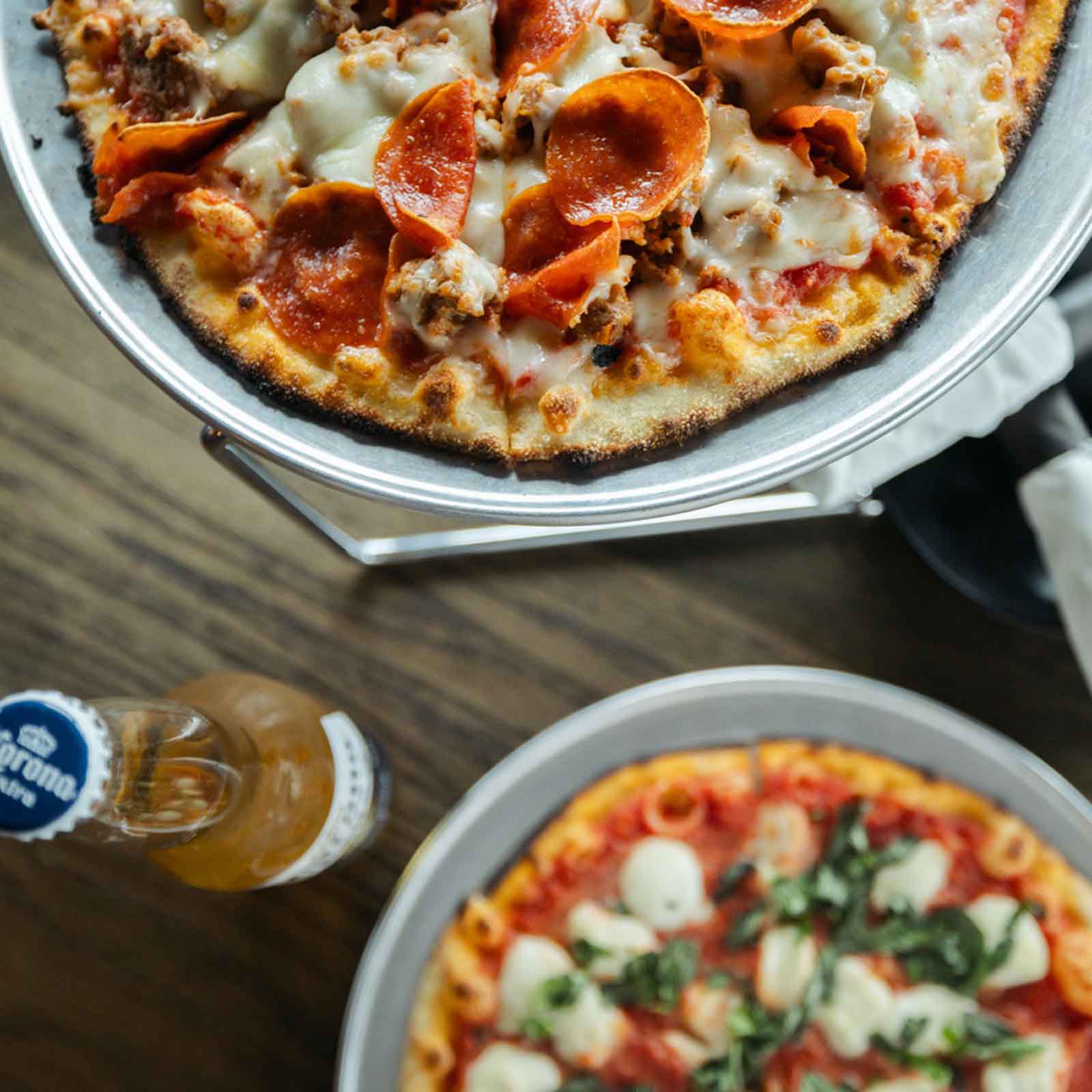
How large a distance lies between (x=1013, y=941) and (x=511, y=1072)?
52 cm

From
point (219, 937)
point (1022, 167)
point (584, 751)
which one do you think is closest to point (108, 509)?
point (219, 937)

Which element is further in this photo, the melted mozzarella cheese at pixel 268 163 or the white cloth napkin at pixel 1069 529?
the white cloth napkin at pixel 1069 529

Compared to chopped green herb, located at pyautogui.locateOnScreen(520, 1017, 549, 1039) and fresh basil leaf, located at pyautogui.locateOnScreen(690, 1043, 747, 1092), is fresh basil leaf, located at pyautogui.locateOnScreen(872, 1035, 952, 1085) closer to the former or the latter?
fresh basil leaf, located at pyautogui.locateOnScreen(690, 1043, 747, 1092)

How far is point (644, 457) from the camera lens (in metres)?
0.90

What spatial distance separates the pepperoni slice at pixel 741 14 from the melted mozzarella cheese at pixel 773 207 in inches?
2.2

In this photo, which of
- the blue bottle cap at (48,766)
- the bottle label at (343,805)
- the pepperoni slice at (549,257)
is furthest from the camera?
the bottle label at (343,805)

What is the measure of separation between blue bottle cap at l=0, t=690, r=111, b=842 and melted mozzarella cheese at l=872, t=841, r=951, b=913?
795mm

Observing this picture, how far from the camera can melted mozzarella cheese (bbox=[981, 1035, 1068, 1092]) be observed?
115 cm

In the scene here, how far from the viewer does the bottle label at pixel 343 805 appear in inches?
41.8

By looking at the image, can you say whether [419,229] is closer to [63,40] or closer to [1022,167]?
[63,40]

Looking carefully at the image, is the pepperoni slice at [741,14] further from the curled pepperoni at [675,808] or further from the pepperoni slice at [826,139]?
the curled pepperoni at [675,808]

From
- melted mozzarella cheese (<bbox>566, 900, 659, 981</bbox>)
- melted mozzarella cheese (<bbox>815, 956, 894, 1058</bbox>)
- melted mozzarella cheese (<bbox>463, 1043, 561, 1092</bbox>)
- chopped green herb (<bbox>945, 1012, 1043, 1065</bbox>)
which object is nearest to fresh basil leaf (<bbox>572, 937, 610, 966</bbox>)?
melted mozzarella cheese (<bbox>566, 900, 659, 981</bbox>)

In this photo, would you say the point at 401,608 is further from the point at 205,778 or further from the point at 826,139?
the point at 826,139

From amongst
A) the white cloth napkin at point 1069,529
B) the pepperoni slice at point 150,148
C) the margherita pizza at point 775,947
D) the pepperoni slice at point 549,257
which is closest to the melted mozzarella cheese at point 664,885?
the margherita pizza at point 775,947
